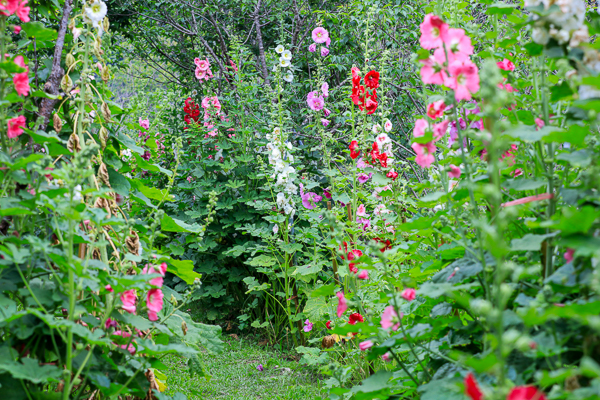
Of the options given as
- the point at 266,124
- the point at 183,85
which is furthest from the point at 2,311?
the point at 183,85

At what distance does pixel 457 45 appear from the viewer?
1.09 meters

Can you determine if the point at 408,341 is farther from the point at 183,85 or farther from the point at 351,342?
the point at 183,85

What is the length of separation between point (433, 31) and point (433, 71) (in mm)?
95

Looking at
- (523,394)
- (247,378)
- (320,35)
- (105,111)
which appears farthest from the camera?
(320,35)

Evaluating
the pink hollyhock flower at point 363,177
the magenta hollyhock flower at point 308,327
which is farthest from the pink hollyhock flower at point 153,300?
the magenta hollyhock flower at point 308,327

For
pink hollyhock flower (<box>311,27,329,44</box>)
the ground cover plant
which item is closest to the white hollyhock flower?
the ground cover plant

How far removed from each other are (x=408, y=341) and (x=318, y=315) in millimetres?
1582

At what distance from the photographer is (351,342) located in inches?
95.9

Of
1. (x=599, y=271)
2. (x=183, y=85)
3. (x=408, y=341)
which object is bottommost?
(x=408, y=341)

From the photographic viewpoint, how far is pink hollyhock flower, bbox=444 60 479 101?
3.46 ft

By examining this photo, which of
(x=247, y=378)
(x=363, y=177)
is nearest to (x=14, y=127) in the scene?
(x=363, y=177)

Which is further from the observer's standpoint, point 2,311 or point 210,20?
point 210,20

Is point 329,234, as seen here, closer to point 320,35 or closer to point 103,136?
point 103,136

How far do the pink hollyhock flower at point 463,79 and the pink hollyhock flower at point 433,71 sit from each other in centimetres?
5
